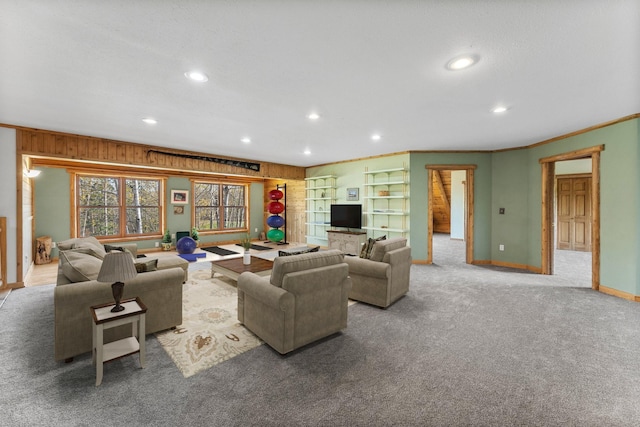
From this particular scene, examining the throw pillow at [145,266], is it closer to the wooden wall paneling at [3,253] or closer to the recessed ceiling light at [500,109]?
the wooden wall paneling at [3,253]

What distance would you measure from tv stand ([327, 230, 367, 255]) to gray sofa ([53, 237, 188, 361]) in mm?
4744

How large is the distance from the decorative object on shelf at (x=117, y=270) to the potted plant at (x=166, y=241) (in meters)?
6.02

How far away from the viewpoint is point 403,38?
6.59 ft

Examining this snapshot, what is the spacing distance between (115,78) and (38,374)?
2.66m

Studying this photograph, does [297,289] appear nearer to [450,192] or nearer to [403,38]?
[403,38]

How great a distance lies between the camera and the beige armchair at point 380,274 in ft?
11.5

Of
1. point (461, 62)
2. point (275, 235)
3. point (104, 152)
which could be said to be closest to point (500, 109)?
point (461, 62)

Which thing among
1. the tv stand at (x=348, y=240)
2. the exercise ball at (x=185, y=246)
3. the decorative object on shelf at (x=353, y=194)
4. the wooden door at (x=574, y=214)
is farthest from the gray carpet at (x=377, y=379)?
the wooden door at (x=574, y=214)

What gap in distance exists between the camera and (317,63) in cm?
239

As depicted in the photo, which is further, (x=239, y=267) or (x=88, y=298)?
(x=239, y=267)

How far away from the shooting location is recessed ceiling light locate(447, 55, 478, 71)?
226 cm

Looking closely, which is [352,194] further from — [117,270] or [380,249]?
[117,270]

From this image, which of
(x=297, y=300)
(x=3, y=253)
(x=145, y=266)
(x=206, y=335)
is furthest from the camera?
(x=3, y=253)

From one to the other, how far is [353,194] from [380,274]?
426 cm
